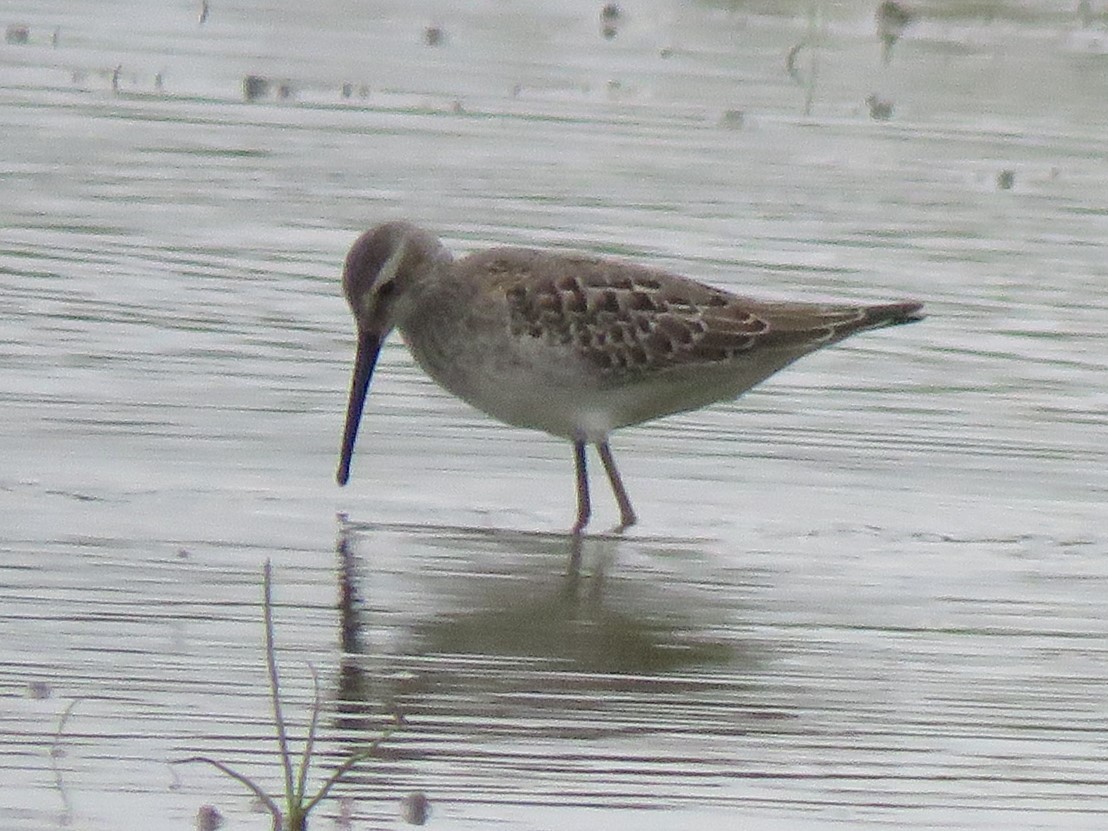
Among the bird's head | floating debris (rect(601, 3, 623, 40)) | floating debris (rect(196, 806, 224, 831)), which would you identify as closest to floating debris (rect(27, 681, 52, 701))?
floating debris (rect(196, 806, 224, 831))

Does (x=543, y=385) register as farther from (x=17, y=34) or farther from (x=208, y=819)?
(x=17, y=34)

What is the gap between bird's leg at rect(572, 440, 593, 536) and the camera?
9273 millimetres

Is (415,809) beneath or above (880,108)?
beneath

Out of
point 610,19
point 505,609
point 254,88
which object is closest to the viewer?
point 505,609

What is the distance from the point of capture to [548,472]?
400 inches

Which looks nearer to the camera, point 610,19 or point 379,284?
point 379,284

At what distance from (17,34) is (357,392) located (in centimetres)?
948

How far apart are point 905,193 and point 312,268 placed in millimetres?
3561

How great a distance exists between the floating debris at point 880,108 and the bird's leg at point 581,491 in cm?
767

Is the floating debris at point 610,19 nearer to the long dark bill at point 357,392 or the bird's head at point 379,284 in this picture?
the bird's head at point 379,284

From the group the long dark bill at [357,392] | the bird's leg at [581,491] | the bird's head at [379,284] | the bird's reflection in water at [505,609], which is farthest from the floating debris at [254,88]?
the bird's reflection in water at [505,609]

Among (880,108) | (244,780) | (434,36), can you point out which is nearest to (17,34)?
(434,36)

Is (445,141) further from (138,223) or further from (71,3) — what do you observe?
(71,3)

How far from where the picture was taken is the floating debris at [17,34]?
18203mm
